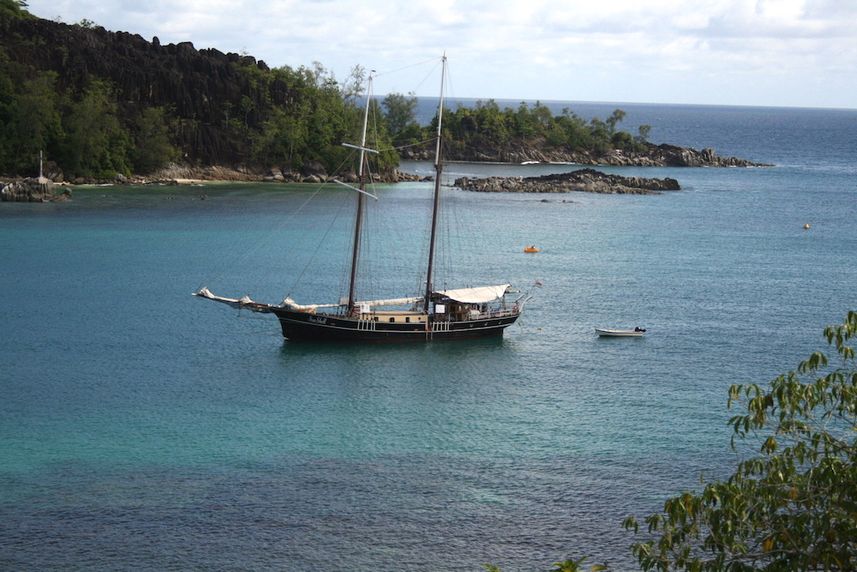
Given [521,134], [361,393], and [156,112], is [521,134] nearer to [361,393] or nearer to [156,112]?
[156,112]

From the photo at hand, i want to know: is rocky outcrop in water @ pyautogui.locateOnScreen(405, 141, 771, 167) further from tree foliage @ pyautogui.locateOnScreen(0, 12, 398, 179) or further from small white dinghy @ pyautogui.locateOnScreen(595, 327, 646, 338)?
small white dinghy @ pyautogui.locateOnScreen(595, 327, 646, 338)

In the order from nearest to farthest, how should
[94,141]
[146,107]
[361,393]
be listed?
[361,393] → [94,141] → [146,107]

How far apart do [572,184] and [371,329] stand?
89.5 metres

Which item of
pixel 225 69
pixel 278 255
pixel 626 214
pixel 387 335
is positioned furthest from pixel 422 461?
pixel 225 69

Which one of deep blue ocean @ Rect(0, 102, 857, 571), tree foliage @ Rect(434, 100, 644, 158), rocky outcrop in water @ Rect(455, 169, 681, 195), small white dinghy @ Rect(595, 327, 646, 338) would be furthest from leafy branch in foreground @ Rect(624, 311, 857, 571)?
tree foliage @ Rect(434, 100, 644, 158)

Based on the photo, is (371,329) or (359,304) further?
(359,304)

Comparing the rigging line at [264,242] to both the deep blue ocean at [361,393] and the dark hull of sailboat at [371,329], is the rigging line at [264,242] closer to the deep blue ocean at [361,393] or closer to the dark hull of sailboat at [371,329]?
the deep blue ocean at [361,393]

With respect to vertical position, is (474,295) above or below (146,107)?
below

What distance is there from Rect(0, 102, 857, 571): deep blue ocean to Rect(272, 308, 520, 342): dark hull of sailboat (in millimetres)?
875

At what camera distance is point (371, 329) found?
2376 inches

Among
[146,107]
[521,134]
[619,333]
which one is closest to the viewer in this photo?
[619,333]

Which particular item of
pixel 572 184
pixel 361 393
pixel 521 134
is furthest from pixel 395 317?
pixel 521 134

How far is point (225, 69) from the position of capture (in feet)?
505

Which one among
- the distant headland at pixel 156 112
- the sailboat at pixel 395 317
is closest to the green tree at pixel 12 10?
the distant headland at pixel 156 112
